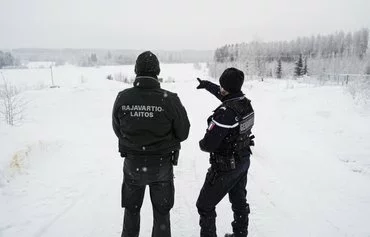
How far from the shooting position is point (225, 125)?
286cm

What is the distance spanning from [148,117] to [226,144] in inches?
35.7

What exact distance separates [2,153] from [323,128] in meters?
9.83

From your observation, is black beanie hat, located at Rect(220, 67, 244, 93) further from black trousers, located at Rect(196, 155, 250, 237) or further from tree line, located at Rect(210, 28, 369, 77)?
tree line, located at Rect(210, 28, 369, 77)

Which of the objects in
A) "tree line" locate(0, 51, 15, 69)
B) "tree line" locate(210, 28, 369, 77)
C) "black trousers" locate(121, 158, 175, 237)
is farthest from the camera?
"tree line" locate(0, 51, 15, 69)

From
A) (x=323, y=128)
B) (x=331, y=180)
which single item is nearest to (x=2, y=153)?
(x=331, y=180)

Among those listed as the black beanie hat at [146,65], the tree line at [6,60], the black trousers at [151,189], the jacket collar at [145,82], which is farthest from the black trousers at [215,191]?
the tree line at [6,60]

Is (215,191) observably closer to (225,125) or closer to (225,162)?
(225,162)

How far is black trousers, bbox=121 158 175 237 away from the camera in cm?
286

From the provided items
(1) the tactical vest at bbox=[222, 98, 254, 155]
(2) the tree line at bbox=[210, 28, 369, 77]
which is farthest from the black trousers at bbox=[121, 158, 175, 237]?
(2) the tree line at bbox=[210, 28, 369, 77]

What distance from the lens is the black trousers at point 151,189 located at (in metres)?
2.86

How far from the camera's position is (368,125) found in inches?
390

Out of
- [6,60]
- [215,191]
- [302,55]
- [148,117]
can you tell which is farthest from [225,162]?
[6,60]

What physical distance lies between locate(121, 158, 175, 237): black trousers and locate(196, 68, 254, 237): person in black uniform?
430mm

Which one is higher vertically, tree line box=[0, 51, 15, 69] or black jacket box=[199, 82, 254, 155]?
tree line box=[0, 51, 15, 69]
